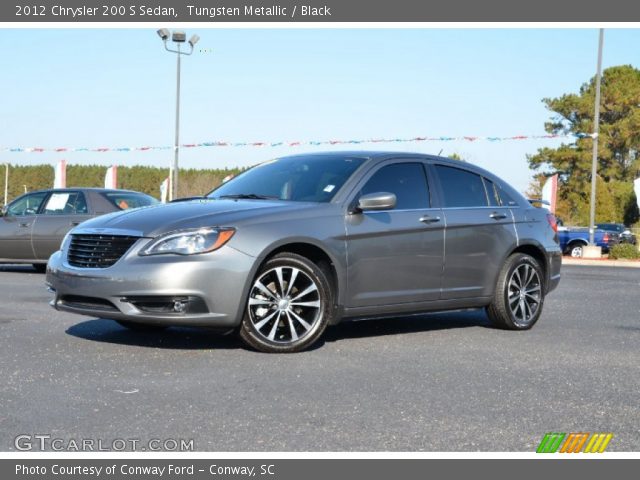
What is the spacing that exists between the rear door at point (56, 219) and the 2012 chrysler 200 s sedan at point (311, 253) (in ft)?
24.7

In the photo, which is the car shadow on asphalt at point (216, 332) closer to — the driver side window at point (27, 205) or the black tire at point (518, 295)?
the black tire at point (518, 295)

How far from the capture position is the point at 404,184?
316 inches

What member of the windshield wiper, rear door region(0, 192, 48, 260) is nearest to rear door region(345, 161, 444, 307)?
the windshield wiper

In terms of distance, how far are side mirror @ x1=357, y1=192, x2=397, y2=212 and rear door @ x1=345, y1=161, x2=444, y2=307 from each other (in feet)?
0.35

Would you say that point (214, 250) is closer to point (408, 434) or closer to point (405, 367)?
point (405, 367)

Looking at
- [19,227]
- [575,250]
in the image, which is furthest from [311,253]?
[575,250]

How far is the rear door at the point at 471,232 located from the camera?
26.7 ft

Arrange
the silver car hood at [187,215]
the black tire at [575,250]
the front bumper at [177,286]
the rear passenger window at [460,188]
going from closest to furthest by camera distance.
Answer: the front bumper at [177,286], the silver car hood at [187,215], the rear passenger window at [460,188], the black tire at [575,250]

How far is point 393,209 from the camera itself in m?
7.75

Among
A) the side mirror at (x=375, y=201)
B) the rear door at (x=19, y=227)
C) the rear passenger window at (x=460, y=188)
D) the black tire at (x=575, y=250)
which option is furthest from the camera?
the black tire at (x=575, y=250)

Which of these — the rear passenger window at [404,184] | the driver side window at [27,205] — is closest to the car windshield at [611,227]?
the driver side window at [27,205]

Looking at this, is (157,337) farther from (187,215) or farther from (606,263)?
(606,263)

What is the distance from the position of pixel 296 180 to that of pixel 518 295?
8.14 feet

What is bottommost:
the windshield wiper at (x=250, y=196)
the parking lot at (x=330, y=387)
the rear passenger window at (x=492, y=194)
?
the parking lot at (x=330, y=387)
